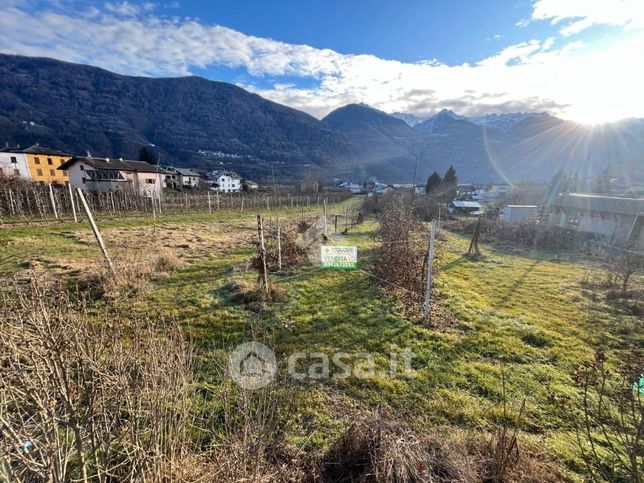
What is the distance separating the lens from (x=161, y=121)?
477 ft

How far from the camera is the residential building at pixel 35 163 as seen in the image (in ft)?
115

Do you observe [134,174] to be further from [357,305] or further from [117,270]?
[357,305]

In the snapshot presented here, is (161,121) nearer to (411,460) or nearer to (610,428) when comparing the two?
(411,460)

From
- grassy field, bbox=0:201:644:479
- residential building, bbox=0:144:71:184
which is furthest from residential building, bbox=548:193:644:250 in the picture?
residential building, bbox=0:144:71:184

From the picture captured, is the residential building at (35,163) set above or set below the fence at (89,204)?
above

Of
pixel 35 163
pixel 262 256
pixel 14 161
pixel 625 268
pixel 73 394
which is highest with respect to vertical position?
pixel 14 161

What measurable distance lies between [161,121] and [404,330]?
6968 inches

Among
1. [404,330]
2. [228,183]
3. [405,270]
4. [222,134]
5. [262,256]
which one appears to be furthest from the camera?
[222,134]

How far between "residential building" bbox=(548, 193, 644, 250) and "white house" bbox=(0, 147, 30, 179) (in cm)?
6125

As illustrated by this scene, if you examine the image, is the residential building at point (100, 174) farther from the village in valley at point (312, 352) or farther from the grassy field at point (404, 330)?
the grassy field at point (404, 330)

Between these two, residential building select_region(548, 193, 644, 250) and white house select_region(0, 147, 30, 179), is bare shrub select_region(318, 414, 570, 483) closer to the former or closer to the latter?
residential building select_region(548, 193, 644, 250)

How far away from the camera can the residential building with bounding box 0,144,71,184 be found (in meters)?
35.2

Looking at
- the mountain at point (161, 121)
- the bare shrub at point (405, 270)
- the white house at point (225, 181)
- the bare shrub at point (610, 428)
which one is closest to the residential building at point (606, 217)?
the bare shrub at point (405, 270)

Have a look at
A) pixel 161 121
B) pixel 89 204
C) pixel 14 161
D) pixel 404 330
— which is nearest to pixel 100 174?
pixel 14 161
